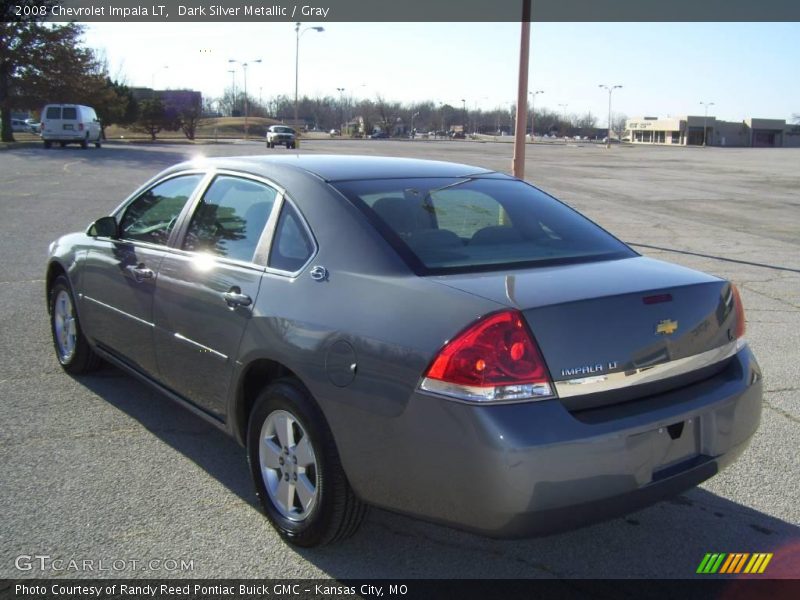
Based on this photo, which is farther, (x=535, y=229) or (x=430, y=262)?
(x=535, y=229)

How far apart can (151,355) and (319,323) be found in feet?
5.32

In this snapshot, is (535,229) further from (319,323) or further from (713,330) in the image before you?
(319,323)

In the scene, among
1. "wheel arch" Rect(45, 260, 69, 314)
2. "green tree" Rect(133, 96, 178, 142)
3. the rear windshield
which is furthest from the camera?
"green tree" Rect(133, 96, 178, 142)

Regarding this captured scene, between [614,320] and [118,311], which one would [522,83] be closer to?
[118,311]

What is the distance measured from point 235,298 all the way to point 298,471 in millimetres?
850

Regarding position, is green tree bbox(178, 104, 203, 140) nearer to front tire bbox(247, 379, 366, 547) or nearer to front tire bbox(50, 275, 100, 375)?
front tire bbox(50, 275, 100, 375)

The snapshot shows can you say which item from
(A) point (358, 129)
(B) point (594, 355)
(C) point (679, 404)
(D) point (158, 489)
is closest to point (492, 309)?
(B) point (594, 355)

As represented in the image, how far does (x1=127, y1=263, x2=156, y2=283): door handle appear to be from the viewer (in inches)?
171

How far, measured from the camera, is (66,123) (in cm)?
3856

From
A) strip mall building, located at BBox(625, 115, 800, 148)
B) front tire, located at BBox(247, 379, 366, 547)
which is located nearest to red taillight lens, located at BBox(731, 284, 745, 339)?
front tire, located at BBox(247, 379, 366, 547)

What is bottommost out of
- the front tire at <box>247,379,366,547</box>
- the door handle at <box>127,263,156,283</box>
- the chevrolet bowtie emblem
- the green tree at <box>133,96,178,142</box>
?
the front tire at <box>247,379,366,547</box>

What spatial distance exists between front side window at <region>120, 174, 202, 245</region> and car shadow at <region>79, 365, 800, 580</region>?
1525 mm

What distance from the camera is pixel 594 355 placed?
278 cm

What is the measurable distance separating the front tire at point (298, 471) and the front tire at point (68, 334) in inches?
93.1
